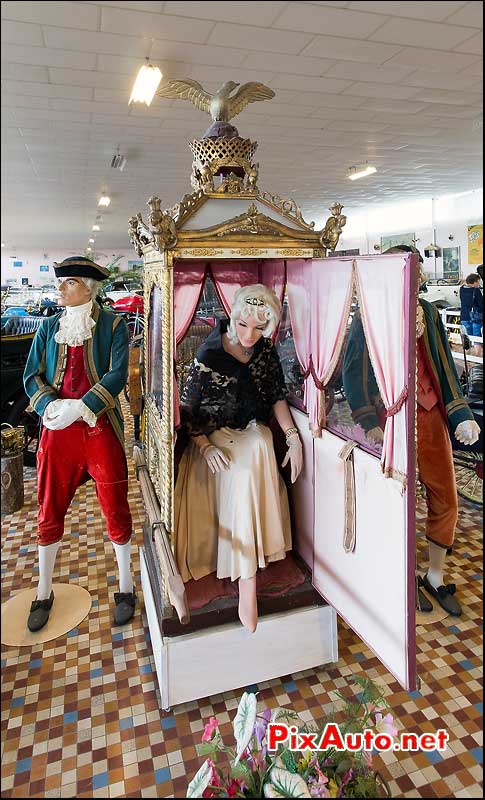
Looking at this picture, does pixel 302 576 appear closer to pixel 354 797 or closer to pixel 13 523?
pixel 354 797

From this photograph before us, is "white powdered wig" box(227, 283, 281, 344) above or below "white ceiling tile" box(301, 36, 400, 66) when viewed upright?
below

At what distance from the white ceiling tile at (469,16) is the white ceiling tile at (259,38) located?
18cm

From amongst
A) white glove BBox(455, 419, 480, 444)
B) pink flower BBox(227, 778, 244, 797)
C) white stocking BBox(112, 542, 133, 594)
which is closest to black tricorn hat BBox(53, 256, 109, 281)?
white stocking BBox(112, 542, 133, 594)

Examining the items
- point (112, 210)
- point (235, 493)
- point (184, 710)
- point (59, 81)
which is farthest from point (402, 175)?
point (184, 710)

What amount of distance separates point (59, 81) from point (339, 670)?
2349 millimetres

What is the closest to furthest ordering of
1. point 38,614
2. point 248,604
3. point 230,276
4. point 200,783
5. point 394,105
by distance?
1. point 200,783
2. point 394,105
3. point 248,604
4. point 38,614
5. point 230,276

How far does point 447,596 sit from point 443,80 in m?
1.78

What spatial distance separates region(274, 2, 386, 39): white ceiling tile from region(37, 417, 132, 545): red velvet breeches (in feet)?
4.98

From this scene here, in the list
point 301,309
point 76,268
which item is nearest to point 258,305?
point 301,309

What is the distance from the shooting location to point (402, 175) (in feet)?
18.5

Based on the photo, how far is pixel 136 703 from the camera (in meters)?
1.56

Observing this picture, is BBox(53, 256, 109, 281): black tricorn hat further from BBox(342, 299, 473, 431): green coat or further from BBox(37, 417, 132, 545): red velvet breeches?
BBox(342, 299, 473, 431): green coat

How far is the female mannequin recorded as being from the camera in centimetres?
162
